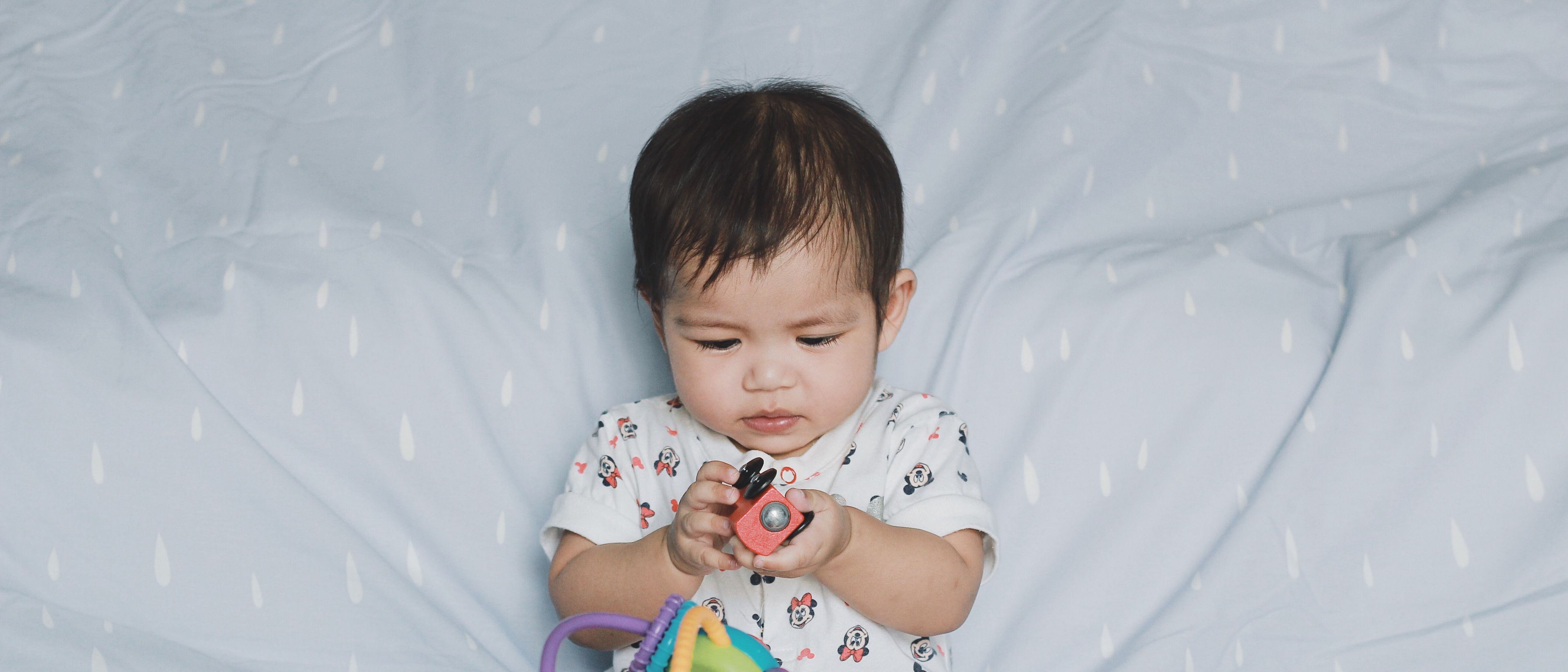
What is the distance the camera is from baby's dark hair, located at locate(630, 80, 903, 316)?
0.92m

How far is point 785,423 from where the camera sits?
1.00 metres

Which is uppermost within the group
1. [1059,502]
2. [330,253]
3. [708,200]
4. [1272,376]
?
[708,200]

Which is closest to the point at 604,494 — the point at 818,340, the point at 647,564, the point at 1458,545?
the point at 647,564

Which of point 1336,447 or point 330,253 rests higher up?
point 330,253

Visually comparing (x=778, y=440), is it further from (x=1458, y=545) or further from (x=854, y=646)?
(x=1458, y=545)

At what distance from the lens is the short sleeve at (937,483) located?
38.7 inches

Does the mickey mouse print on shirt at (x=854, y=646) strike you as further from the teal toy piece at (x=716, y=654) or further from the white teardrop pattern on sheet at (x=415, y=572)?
the white teardrop pattern on sheet at (x=415, y=572)

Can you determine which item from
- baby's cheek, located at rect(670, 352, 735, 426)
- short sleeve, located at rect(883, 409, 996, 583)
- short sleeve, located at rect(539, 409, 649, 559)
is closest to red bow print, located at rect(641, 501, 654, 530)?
short sleeve, located at rect(539, 409, 649, 559)

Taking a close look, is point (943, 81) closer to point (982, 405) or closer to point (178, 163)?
point (982, 405)

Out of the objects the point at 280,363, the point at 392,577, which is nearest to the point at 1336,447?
the point at 392,577

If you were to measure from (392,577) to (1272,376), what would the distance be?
2.88 ft

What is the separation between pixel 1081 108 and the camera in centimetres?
149

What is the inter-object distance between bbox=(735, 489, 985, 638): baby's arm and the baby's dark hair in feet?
0.66

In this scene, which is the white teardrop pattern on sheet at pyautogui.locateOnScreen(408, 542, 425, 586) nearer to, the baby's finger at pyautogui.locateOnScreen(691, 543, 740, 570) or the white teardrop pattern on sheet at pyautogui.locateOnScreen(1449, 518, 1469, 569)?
the baby's finger at pyautogui.locateOnScreen(691, 543, 740, 570)
